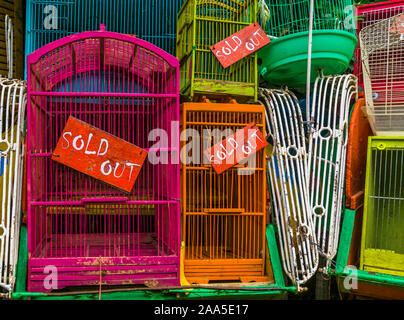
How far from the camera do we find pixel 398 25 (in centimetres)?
364

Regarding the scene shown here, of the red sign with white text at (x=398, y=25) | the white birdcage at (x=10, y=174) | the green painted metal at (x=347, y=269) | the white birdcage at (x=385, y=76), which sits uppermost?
the red sign with white text at (x=398, y=25)

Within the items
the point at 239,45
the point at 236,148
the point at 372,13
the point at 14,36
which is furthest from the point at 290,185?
the point at 14,36

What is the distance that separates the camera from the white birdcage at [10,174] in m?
2.99

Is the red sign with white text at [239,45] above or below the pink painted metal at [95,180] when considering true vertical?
above

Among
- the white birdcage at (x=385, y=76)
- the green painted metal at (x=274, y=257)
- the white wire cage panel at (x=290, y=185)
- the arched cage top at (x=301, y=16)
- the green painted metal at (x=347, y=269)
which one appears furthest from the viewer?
the arched cage top at (x=301, y=16)

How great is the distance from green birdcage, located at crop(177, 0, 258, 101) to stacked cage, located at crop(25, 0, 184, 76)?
0.84m

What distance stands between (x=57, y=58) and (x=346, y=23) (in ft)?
9.14

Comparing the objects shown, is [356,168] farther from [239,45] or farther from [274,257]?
[239,45]

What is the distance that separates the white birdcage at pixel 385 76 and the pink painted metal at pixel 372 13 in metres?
0.66

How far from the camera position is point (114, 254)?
3.18m

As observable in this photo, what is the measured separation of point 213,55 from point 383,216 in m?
→ 2.08

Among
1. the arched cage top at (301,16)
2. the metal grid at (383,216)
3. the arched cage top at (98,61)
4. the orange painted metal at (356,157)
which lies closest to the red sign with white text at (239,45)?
the arched cage top at (301,16)

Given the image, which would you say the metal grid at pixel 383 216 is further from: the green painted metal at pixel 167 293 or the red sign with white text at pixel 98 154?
the red sign with white text at pixel 98 154
